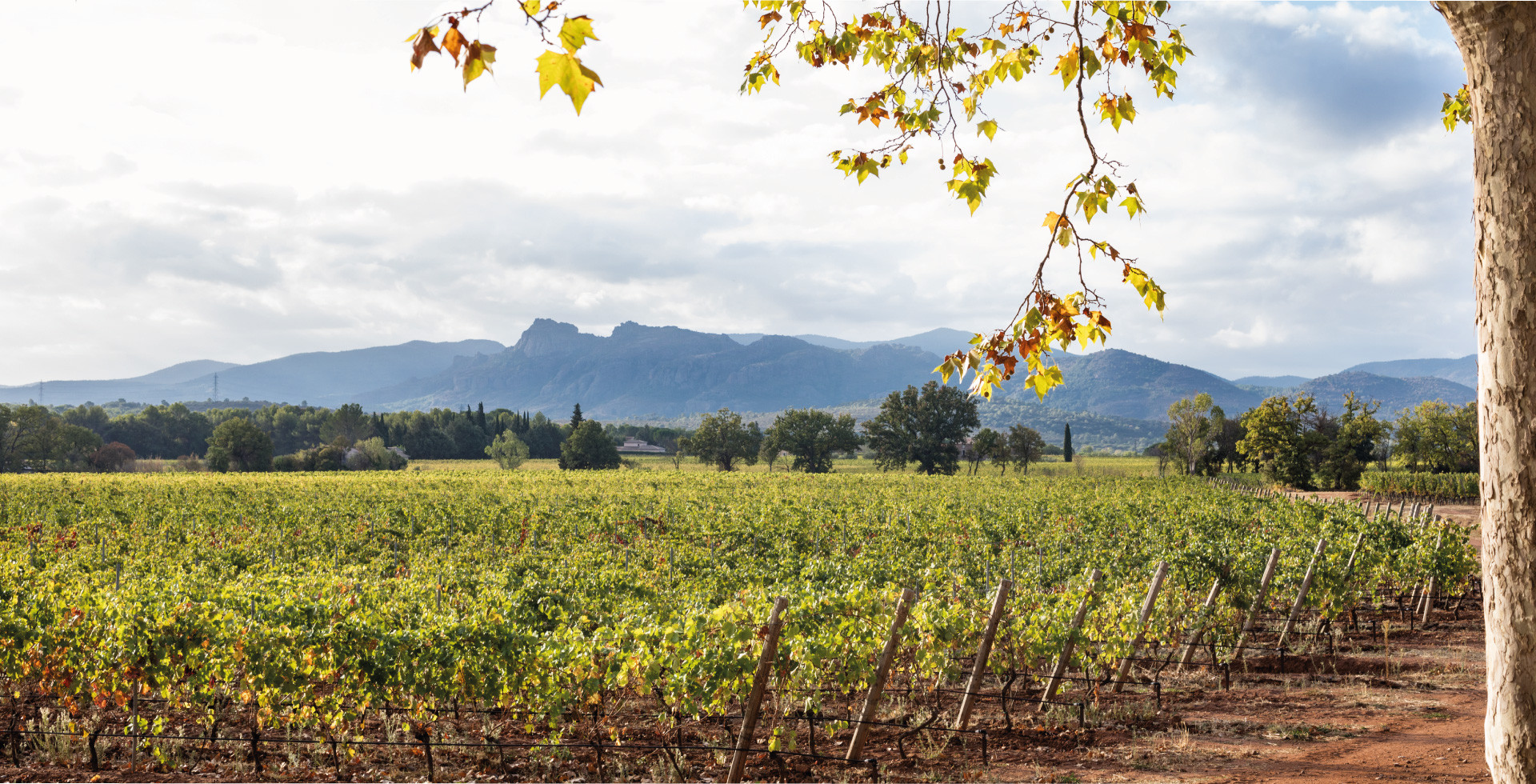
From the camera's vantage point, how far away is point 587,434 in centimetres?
7762

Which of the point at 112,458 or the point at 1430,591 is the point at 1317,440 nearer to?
the point at 1430,591

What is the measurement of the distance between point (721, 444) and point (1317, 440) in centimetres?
4815

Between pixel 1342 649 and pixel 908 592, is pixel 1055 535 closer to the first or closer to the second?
pixel 1342 649

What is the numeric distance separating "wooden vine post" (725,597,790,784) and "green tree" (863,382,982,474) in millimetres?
66525

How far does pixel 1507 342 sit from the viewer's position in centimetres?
296

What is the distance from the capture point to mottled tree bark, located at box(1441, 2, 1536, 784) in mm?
2943

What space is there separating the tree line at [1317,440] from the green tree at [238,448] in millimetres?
78750

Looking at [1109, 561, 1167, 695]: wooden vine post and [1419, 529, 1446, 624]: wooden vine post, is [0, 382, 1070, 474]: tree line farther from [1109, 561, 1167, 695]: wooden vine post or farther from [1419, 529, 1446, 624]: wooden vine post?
[1109, 561, 1167, 695]: wooden vine post

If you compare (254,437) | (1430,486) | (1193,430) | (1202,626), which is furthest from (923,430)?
(1202,626)

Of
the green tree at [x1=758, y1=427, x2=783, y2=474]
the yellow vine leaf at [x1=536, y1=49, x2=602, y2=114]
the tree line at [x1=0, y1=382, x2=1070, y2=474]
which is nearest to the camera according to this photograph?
the yellow vine leaf at [x1=536, y1=49, x2=602, y2=114]

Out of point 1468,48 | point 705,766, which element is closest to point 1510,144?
point 1468,48

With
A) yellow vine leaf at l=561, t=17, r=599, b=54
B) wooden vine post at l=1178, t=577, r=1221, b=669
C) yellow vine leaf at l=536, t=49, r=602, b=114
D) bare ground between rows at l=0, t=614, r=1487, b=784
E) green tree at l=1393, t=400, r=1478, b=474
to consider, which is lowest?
bare ground between rows at l=0, t=614, r=1487, b=784

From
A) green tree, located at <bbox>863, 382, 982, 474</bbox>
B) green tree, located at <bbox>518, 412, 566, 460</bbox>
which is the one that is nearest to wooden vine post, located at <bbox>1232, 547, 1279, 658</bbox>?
green tree, located at <bbox>863, 382, 982, 474</bbox>

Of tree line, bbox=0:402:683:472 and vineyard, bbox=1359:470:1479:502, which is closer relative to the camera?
vineyard, bbox=1359:470:1479:502
